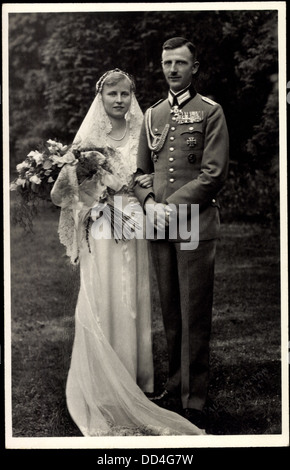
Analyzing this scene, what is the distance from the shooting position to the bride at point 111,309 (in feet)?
17.7

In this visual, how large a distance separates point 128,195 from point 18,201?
81 cm

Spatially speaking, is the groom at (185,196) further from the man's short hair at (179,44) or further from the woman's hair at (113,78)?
the woman's hair at (113,78)

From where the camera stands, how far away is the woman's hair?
545cm

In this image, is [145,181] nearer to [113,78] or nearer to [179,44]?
[113,78]

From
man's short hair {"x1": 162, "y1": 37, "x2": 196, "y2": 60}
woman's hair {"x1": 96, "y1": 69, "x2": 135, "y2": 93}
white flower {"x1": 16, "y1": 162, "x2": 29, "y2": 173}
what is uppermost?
man's short hair {"x1": 162, "y1": 37, "x2": 196, "y2": 60}

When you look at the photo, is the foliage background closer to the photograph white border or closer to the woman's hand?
the photograph white border

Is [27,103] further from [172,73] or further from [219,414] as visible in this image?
[219,414]

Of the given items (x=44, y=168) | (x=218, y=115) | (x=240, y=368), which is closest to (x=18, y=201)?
(x=44, y=168)

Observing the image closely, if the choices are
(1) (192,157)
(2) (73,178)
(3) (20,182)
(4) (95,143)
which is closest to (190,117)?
(1) (192,157)

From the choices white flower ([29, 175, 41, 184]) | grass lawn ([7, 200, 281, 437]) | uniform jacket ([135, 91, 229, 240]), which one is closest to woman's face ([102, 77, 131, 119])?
uniform jacket ([135, 91, 229, 240])

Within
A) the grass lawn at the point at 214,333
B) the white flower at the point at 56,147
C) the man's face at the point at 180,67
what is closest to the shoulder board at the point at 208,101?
the man's face at the point at 180,67

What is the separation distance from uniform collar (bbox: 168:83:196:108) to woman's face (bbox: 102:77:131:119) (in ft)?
1.03

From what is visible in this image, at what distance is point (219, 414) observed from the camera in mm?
5535

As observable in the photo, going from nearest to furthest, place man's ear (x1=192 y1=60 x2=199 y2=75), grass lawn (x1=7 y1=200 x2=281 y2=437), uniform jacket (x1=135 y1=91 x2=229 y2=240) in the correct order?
uniform jacket (x1=135 y1=91 x2=229 y2=240) → man's ear (x1=192 y1=60 x2=199 y2=75) → grass lawn (x1=7 y1=200 x2=281 y2=437)
